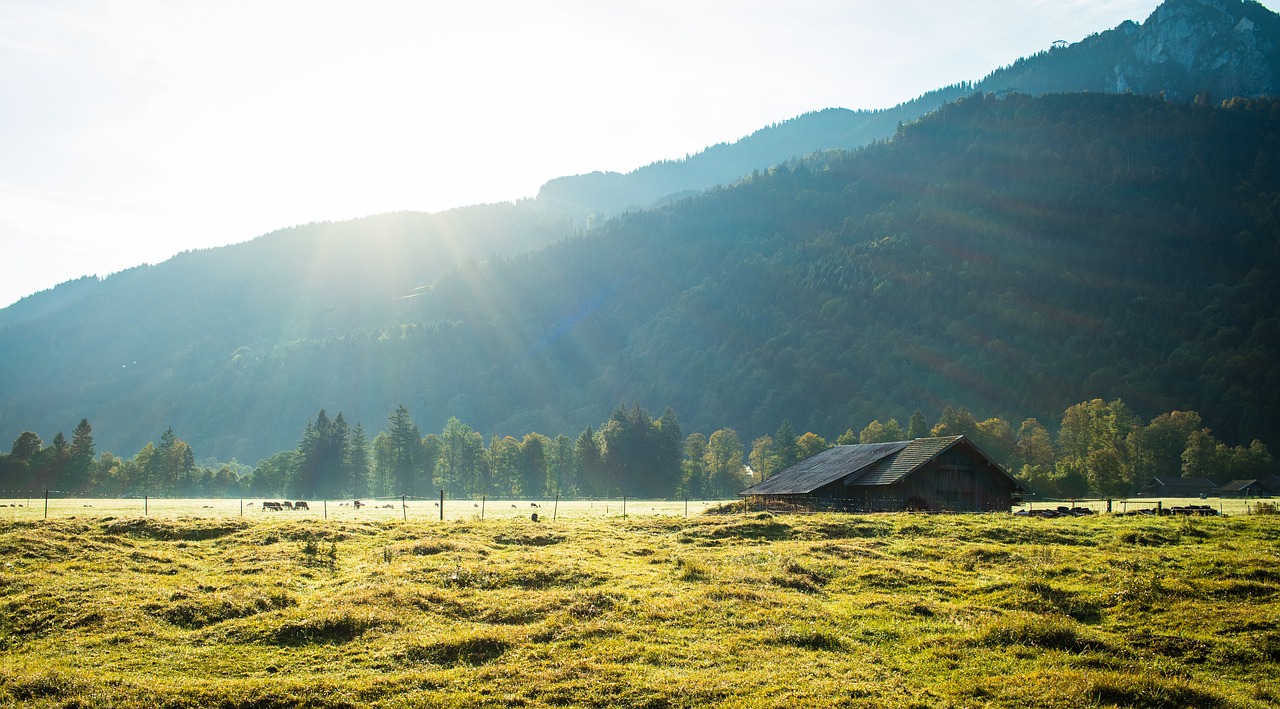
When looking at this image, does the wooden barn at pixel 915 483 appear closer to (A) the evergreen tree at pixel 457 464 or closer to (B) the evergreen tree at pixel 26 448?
(A) the evergreen tree at pixel 457 464

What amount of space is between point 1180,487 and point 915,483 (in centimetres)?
8979

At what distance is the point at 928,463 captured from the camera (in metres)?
54.6

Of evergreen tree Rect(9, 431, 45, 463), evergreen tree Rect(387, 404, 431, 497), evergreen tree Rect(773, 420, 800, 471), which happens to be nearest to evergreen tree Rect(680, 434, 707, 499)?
evergreen tree Rect(773, 420, 800, 471)

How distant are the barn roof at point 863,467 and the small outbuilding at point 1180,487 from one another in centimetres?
7820

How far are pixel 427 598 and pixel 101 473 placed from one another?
14018 centimetres

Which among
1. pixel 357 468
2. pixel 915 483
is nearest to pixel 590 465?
pixel 357 468

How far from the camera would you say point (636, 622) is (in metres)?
21.8

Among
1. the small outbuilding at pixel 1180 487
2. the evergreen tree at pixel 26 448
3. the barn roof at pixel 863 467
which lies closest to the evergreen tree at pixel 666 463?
the small outbuilding at pixel 1180 487

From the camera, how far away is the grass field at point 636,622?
1569cm

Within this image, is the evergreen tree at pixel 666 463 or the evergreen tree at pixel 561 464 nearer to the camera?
the evergreen tree at pixel 666 463

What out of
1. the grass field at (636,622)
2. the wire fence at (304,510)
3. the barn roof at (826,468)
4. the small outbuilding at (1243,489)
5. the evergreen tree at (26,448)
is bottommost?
the small outbuilding at (1243,489)

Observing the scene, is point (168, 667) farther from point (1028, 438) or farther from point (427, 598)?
point (1028, 438)

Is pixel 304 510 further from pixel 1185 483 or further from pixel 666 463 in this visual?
pixel 1185 483

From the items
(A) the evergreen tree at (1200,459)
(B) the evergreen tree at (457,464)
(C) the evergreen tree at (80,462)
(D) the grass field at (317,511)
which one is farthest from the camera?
(B) the evergreen tree at (457,464)
